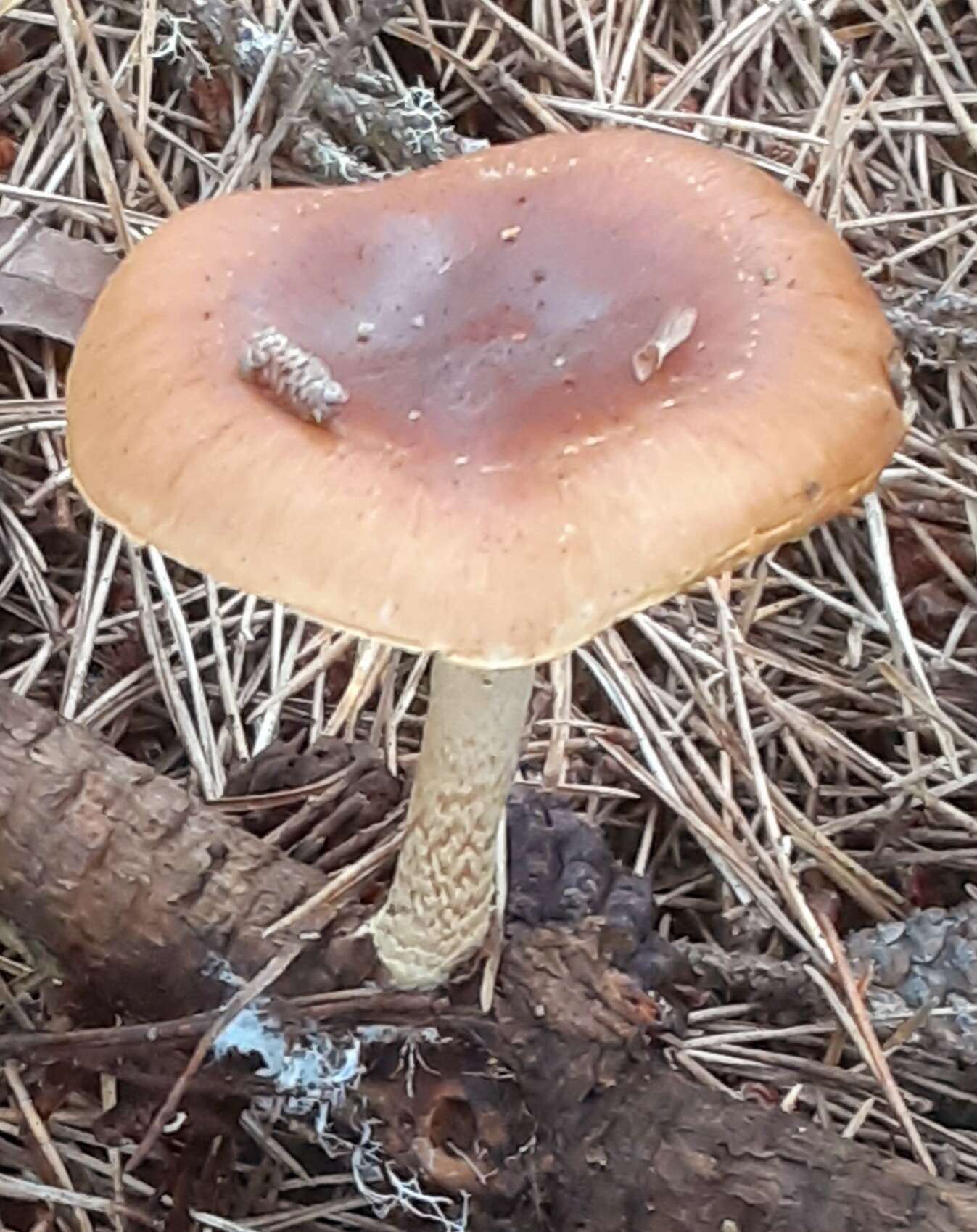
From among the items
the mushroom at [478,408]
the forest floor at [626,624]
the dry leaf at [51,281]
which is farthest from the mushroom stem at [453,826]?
the dry leaf at [51,281]

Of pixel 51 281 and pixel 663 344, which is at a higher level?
pixel 663 344

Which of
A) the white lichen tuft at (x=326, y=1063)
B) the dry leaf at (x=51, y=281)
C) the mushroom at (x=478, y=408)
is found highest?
the mushroom at (x=478, y=408)

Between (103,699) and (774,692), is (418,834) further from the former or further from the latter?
(774,692)

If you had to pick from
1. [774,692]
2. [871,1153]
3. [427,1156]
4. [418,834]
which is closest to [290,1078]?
[427,1156]

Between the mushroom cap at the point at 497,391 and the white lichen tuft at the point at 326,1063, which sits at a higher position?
the mushroom cap at the point at 497,391

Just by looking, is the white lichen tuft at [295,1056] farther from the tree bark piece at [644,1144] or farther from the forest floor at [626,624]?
the tree bark piece at [644,1144]

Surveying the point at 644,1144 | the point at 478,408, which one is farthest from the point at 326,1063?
the point at 478,408

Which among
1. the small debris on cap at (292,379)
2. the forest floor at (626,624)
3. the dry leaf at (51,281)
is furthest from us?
the dry leaf at (51,281)

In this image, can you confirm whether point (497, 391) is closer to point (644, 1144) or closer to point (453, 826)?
point (453, 826)

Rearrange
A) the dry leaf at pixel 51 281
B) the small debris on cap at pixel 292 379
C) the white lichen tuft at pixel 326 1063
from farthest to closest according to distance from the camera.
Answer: the dry leaf at pixel 51 281
the white lichen tuft at pixel 326 1063
the small debris on cap at pixel 292 379
